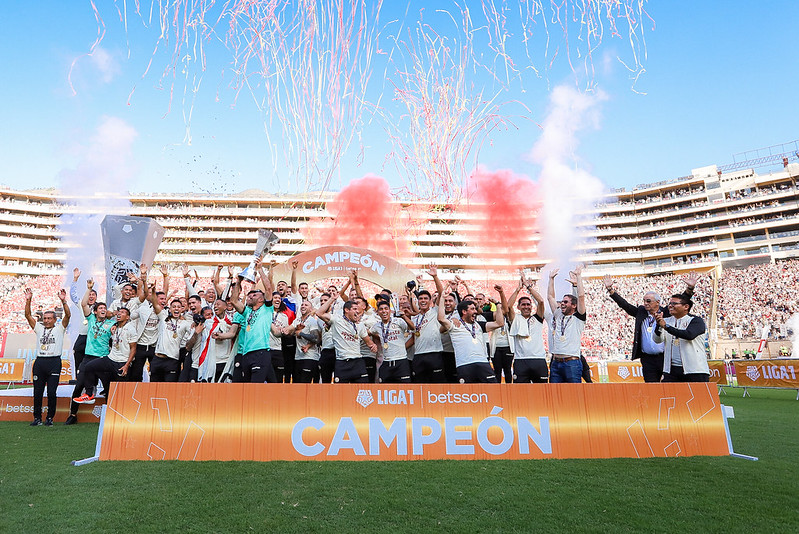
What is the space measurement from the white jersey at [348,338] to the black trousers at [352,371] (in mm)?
70

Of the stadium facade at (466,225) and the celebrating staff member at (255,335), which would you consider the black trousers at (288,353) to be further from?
the stadium facade at (466,225)

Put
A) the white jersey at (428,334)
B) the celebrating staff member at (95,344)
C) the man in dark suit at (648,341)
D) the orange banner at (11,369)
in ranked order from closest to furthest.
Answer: the white jersey at (428,334), the man in dark suit at (648,341), the celebrating staff member at (95,344), the orange banner at (11,369)

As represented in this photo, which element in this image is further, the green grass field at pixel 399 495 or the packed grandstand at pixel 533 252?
the packed grandstand at pixel 533 252

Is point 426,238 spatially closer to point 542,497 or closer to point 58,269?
point 58,269

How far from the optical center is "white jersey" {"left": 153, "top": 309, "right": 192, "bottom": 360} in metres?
7.82

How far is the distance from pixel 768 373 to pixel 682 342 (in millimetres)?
11336

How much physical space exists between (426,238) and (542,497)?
70788 millimetres

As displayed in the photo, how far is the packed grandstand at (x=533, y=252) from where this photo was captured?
66.1 metres

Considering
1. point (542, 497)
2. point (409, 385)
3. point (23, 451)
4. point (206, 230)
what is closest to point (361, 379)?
point (409, 385)

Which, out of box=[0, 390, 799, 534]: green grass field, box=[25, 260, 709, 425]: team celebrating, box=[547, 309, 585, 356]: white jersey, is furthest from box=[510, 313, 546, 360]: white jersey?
box=[0, 390, 799, 534]: green grass field

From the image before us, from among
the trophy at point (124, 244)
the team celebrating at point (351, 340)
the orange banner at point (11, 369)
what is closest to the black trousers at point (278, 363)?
the team celebrating at point (351, 340)

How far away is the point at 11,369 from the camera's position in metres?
17.9

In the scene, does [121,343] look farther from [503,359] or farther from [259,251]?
[503,359]

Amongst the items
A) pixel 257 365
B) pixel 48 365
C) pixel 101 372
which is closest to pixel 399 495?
pixel 257 365
